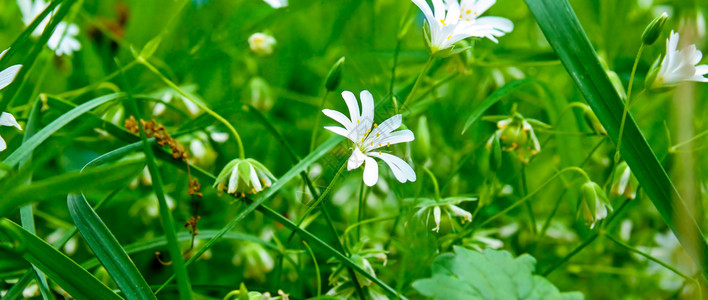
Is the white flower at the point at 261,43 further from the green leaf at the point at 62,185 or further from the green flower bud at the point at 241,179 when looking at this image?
the green leaf at the point at 62,185

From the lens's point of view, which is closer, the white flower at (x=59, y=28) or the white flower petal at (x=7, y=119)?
the white flower petal at (x=7, y=119)

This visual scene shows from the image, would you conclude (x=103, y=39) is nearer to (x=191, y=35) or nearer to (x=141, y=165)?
(x=191, y=35)

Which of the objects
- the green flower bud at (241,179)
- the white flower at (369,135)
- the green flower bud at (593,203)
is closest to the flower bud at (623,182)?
the green flower bud at (593,203)

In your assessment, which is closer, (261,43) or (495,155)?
(495,155)

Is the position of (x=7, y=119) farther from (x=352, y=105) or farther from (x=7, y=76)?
(x=352, y=105)

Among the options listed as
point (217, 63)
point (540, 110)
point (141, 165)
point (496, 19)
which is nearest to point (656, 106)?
point (540, 110)

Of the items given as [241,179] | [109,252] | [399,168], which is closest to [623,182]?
[399,168]
